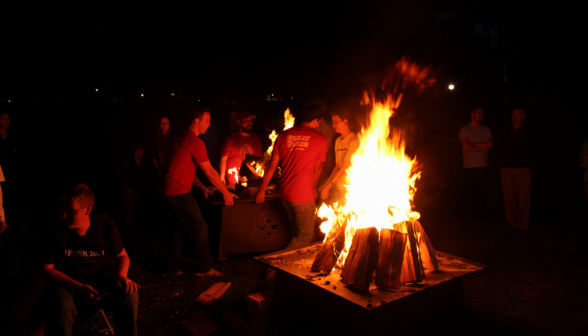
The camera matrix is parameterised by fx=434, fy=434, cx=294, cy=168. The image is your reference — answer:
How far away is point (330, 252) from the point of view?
3.80 m

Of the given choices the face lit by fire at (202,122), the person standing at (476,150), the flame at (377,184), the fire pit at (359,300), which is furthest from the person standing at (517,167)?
the face lit by fire at (202,122)

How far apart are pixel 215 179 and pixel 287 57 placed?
16.6 m

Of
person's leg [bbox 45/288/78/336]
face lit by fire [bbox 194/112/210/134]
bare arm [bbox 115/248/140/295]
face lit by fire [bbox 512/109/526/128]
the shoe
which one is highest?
face lit by fire [bbox 512/109/526/128]

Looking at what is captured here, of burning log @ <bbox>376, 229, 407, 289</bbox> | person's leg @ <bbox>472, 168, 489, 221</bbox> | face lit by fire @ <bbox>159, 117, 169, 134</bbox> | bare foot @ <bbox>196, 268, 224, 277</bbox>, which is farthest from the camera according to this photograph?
face lit by fire @ <bbox>159, 117, 169, 134</bbox>

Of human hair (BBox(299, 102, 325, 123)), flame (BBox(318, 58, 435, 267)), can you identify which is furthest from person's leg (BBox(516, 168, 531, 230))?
human hair (BBox(299, 102, 325, 123))

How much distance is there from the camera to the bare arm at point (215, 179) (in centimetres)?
490

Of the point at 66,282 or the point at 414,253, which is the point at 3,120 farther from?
the point at 414,253

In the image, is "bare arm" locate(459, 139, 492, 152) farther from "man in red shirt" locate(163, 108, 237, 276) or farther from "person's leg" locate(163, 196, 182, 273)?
"person's leg" locate(163, 196, 182, 273)

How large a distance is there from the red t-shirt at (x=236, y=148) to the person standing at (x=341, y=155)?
139 centimetres

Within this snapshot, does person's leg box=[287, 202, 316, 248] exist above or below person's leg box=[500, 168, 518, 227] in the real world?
below

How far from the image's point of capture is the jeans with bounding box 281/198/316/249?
4.99 m

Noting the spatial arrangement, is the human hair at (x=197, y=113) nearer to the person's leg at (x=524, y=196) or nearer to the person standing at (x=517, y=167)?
the person standing at (x=517, y=167)

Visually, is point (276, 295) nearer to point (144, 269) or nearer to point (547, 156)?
point (144, 269)

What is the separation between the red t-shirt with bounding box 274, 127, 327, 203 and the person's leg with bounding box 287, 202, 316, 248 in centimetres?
7
